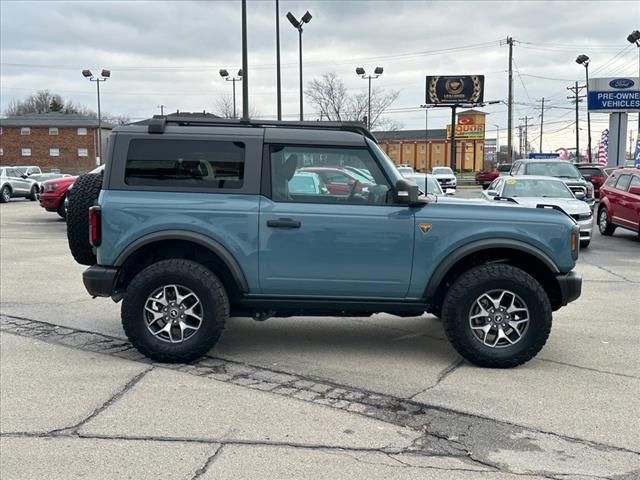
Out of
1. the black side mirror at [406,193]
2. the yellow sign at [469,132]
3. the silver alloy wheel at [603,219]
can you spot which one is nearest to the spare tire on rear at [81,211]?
the black side mirror at [406,193]

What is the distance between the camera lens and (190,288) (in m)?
5.35

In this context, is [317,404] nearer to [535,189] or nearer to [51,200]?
[535,189]

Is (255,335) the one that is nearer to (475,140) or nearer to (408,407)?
(408,407)

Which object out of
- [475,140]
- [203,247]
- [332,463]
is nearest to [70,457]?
[332,463]

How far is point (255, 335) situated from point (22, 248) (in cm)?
813

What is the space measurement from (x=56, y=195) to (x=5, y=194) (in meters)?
11.7

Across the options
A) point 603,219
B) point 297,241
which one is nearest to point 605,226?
point 603,219

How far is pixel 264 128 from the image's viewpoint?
5582 mm

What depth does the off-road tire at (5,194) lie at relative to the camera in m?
27.6

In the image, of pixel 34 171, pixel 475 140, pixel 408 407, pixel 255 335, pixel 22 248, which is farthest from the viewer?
pixel 475 140

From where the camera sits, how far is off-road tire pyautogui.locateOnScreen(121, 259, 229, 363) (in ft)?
17.5

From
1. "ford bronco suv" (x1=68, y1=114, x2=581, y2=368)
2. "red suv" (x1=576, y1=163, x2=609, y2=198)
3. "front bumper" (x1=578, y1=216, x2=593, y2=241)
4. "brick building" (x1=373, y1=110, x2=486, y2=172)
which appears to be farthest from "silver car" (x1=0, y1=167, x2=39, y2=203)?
"brick building" (x1=373, y1=110, x2=486, y2=172)

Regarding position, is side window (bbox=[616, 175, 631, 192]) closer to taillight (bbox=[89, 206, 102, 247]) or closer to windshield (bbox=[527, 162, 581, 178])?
windshield (bbox=[527, 162, 581, 178])

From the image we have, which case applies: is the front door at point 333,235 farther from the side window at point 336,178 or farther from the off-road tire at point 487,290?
the off-road tire at point 487,290
